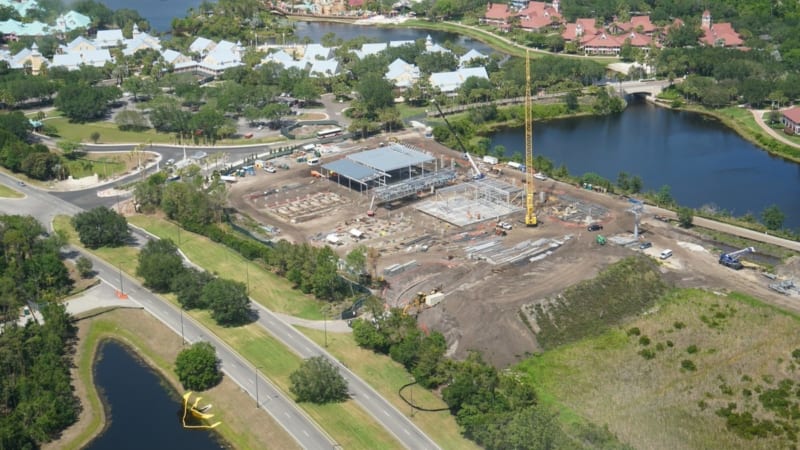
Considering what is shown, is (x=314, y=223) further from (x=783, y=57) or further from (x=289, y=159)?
(x=783, y=57)

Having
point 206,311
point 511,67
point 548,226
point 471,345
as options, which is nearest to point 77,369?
point 206,311

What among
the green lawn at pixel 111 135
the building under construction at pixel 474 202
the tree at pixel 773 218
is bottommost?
the tree at pixel 773 218

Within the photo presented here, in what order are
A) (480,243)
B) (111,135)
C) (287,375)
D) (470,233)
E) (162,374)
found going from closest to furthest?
(287,375) → (162,374) → (480,243) → (470,233) → (111,135)

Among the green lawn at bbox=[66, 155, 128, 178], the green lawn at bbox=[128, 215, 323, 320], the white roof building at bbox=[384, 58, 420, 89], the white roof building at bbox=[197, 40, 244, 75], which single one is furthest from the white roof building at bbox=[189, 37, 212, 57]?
the green lawn at bbox=[128, 215, 323, 320]

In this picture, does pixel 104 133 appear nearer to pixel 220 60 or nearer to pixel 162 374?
pixel 220 60

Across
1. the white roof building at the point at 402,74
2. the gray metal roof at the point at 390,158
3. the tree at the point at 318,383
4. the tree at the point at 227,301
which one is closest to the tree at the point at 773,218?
the gray metal roof at the point at 390,158

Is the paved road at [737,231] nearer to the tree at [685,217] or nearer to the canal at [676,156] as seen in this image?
the tree at [685,217]

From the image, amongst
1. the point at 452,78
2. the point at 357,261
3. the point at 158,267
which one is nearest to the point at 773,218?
the point at 357,261
